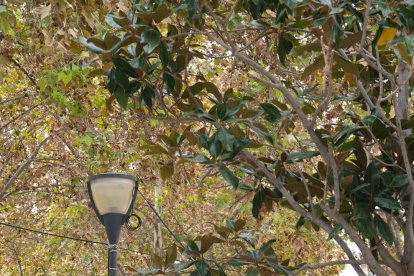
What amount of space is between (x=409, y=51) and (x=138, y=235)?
9458 millimetres

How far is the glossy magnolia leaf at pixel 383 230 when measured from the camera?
3.25 m

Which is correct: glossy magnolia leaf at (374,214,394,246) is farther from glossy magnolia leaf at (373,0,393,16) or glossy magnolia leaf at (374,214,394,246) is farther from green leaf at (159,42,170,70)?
green leaf at (159,42,170,70)

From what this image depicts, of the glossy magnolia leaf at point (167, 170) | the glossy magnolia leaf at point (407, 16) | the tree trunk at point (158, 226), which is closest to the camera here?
the glossy magnolia leaf at point (407, 16)

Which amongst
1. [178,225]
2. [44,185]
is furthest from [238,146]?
[178,225]

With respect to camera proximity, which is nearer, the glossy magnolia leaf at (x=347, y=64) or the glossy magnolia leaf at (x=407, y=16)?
the glossy magnolia leaf at (x=407, y=16)

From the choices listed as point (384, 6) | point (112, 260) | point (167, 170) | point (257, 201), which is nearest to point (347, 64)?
point (384, 6)

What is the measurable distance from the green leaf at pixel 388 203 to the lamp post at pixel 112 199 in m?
2.09

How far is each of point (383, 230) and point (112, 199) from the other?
6.91ft

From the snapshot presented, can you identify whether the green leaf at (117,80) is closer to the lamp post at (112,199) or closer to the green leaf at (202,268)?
the green leaf at (202,268)

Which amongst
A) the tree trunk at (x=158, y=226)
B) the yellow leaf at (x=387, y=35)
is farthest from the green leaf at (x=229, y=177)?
the tree trunk at (x=158, y=226)

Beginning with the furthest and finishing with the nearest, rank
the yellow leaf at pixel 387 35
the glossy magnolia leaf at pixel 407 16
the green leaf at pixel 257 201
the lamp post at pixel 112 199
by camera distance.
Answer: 1. the lamp post at pixel 112 199
2. the green leaf at pixel 257 201
3. the yellow leaf at pixel 387 35
4. the glossy magnolia leaf at pixel 407 16

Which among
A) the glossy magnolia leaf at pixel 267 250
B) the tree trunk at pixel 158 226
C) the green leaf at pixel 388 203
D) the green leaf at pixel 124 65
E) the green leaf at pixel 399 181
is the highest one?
the tree trunk at pixel 158 226

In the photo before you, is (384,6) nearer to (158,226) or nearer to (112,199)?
(112,199)

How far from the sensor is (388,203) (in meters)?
3.21
